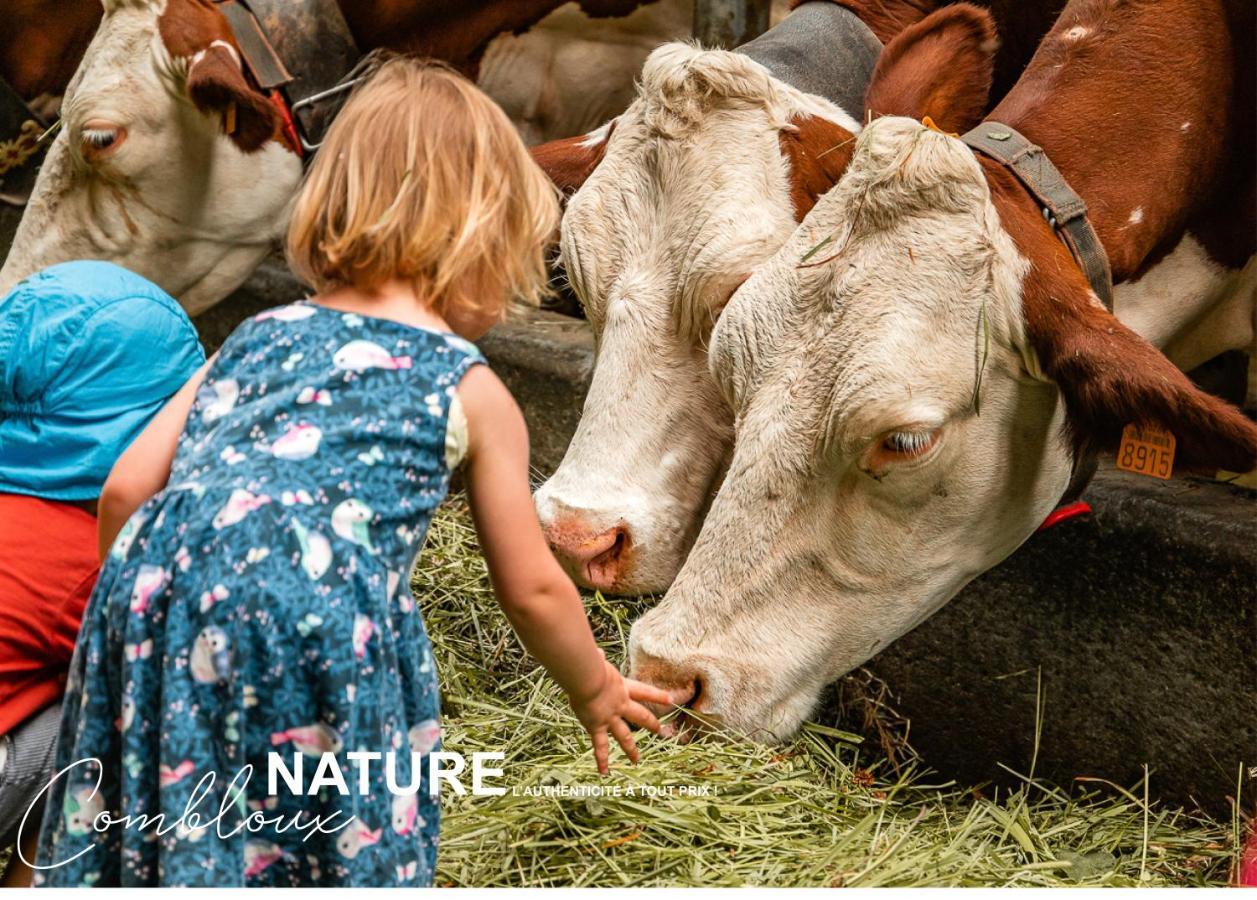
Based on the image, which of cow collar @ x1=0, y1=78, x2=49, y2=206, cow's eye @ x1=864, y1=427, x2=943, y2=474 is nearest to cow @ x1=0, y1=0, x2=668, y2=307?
cow collar @ x1=0, y1=78, x2=49, y2=206

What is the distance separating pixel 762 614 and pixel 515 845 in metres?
0.63

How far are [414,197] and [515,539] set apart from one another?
19.8 inches

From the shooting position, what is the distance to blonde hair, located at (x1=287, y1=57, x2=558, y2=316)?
6.70ft

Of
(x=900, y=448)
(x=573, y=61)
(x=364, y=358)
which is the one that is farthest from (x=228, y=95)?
(x=364, y=358)

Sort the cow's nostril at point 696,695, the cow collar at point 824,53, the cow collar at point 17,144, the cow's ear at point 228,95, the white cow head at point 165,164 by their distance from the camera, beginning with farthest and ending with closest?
the cow collar at point 17,144
the white cow head at point 165,164
the cow's ear at point 228,95
the cow collar at point 824,53
the cow's nostril at point 696,695

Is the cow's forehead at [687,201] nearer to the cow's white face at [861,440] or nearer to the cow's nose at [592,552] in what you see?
the cow's white face at [861,440]

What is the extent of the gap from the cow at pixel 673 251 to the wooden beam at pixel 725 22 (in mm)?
1030

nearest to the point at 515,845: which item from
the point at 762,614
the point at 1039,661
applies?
the point at 762,614

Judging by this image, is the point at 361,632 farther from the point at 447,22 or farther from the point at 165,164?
the point at 447,22

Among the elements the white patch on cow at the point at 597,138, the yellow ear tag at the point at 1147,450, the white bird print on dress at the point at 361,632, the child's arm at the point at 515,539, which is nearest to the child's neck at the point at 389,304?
the child's arm at the point at 515,539

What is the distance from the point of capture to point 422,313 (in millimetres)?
2076

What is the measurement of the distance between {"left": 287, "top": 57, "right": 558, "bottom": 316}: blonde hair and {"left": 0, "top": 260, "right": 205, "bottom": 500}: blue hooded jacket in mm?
519

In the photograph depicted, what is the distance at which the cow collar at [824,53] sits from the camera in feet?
12.9

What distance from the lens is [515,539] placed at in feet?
6.66
